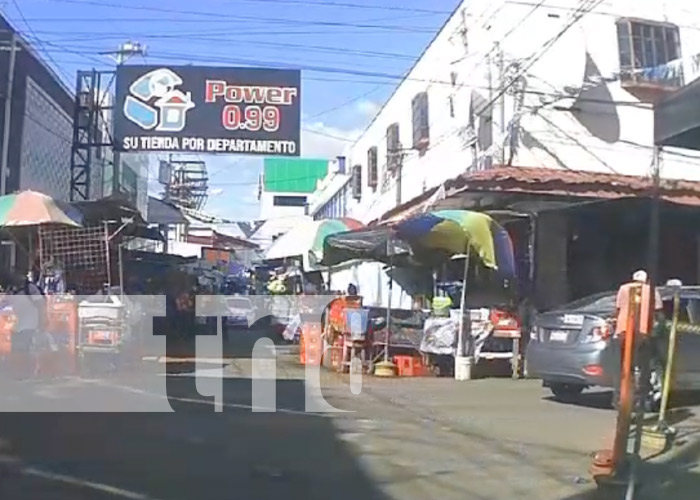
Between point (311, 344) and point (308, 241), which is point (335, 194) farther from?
point (311, 344)

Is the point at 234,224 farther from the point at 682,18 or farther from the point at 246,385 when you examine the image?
the point at 246,385

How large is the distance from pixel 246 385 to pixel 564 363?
14.9ft

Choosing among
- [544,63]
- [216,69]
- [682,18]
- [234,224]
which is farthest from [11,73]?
[234,224]

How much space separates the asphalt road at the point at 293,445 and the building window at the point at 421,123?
12.1m

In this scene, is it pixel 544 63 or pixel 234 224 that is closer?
pixel 544 63

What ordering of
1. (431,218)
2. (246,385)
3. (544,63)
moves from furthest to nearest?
(544,63) < (431,218) < (246,385)

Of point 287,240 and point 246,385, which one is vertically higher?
point 287,240

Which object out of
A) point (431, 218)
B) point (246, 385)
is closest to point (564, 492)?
point (246, 385)

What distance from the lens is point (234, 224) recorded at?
57656 millimetres

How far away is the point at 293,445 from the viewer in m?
9.45

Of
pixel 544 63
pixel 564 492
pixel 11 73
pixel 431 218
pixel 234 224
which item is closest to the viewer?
pixel 564 492

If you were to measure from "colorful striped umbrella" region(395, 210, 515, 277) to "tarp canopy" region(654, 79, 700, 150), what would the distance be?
6907 mm

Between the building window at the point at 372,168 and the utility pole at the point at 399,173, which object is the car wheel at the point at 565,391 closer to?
the utility pole at the point at 399,173

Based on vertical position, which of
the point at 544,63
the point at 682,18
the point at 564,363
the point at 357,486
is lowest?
the point at 357,486
